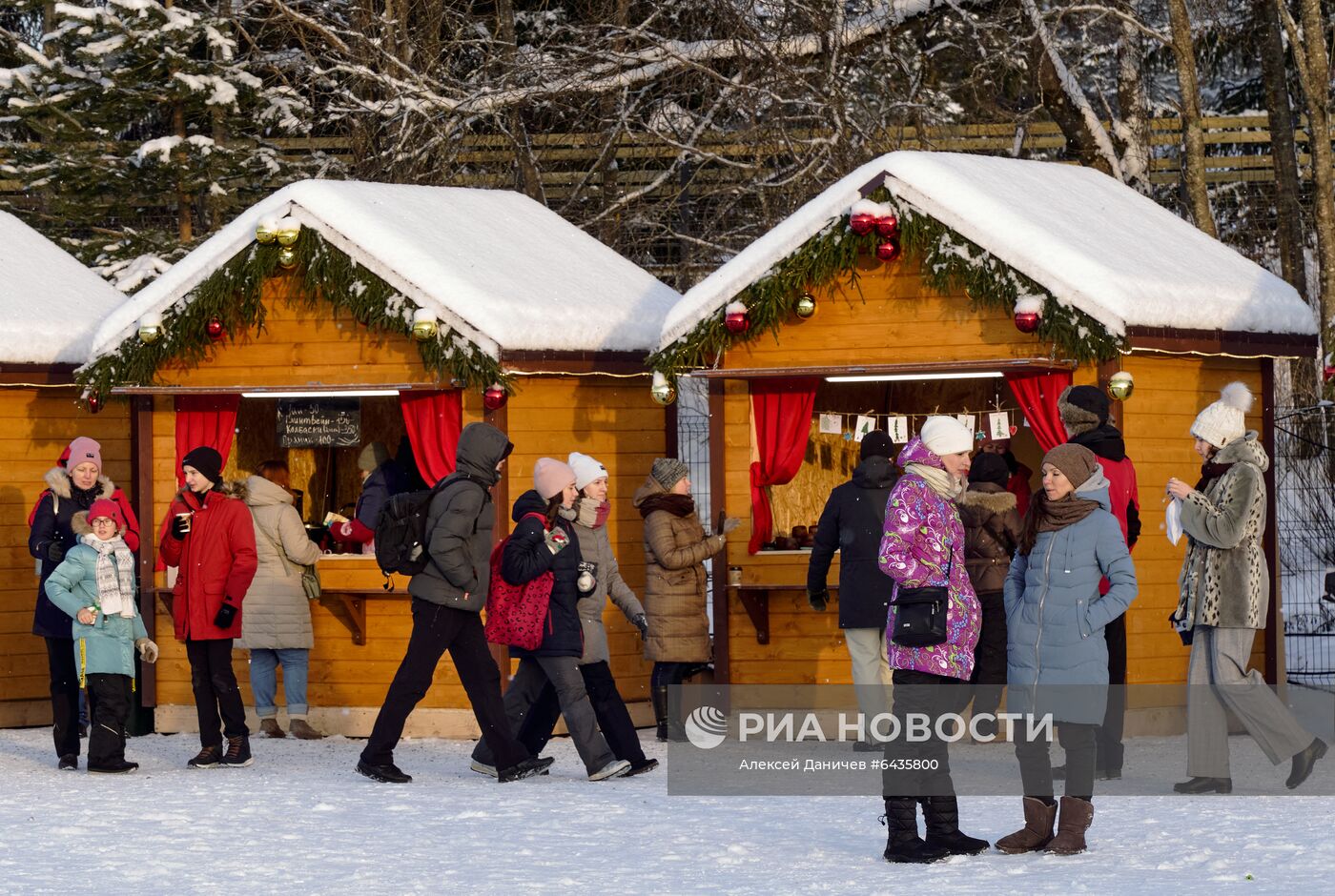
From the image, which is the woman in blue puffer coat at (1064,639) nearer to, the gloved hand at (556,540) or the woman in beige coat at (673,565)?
the gloved hand at (556,540)

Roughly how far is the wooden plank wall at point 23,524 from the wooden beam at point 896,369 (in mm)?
4269

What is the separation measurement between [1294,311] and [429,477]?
5.35m

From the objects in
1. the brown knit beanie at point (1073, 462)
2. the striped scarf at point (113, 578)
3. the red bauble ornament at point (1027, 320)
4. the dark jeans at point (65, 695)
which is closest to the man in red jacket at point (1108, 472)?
the red bauble ornament at point (1027, 320)

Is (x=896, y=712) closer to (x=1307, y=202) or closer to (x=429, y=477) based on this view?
(x=429, y=477)

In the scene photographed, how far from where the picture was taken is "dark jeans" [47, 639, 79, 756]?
1156cm

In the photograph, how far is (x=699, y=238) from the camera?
22203 mm

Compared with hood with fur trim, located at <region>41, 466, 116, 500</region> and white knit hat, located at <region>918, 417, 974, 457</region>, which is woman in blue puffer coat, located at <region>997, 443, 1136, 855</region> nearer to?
white knit hat, located at <region>918, 417, 974, 457</region>

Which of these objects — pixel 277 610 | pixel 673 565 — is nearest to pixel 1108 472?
pixel 673 565

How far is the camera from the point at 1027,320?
38.3 feet

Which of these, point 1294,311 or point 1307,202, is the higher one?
point 1307,202

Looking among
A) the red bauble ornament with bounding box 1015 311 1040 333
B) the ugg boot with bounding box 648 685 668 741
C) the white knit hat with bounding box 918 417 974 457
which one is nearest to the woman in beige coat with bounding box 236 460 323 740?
the ugg boot with bounding box 648 685 668 741

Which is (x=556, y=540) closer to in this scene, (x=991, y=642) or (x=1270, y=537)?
(x=991, y=642)

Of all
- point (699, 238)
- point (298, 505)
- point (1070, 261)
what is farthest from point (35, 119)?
point (1070, 261)

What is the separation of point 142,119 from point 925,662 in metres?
17.2
